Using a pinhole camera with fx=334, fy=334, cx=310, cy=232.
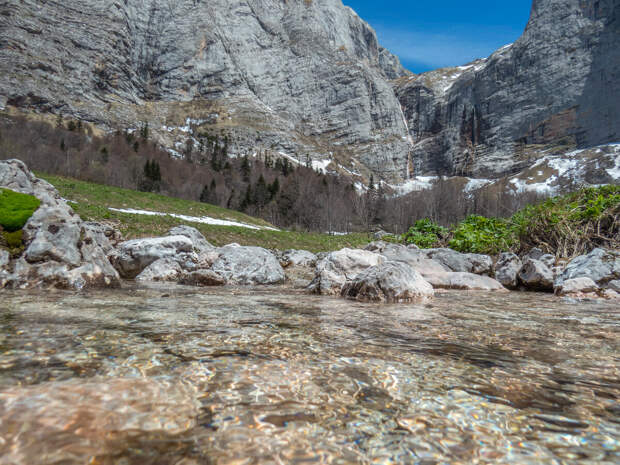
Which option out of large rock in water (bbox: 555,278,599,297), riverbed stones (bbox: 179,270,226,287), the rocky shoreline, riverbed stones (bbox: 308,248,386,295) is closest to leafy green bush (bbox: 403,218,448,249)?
the rocky shoreline

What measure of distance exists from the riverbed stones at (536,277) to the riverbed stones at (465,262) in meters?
2.19

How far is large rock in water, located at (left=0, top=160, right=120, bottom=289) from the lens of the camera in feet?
20.8

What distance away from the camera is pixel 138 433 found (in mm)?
1508

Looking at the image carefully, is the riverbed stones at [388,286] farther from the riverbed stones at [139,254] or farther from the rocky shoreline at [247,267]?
the riverbed stones at [139,254]

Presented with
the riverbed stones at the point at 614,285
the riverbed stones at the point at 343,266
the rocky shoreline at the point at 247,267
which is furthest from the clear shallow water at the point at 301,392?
the riverbed stones at the point at 614,285

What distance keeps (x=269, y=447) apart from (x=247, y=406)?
0.41m

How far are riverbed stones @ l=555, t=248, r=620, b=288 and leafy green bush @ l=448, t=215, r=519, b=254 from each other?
15.2ft

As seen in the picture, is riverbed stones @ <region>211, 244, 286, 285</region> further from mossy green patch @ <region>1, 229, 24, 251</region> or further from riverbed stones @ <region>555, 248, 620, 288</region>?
riverbed stones @ <region>555, 248, 620, 288</region>

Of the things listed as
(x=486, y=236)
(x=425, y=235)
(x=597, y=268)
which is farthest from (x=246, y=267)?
(x=425, y=235)

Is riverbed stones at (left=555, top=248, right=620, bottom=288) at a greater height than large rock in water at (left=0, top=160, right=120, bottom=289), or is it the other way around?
riverbed stones at (left=555, top=248, right=620, bottom=288)

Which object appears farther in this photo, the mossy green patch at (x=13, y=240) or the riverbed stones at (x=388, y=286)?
the mossy green patch at (x=13, y=240)

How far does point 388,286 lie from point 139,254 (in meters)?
8.23

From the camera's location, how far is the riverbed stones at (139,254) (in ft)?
34.4

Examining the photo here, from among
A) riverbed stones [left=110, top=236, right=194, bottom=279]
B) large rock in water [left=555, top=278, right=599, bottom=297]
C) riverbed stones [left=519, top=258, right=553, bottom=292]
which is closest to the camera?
large rock in water [left=555, top=278, right=599, bottom=297]
